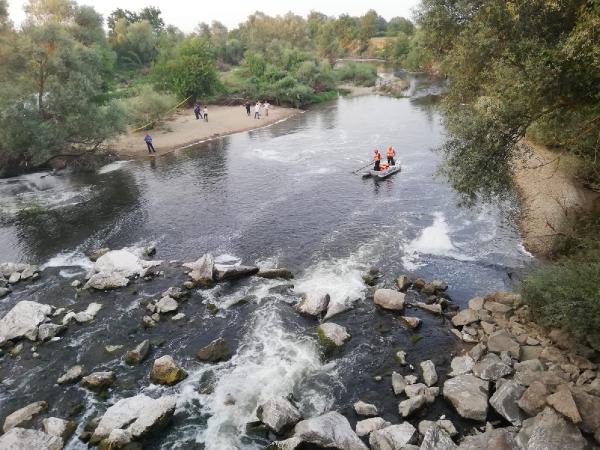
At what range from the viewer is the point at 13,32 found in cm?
3559

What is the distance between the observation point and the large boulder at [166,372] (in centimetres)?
1424

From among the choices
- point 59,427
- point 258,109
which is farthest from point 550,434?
point 258,109

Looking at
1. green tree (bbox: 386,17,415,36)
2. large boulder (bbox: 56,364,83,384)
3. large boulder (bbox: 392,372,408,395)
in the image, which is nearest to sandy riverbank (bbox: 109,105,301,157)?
large boulder (bbox: 56,364,83,384)

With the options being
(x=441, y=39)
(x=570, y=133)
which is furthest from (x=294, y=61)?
(x=570, y=133)

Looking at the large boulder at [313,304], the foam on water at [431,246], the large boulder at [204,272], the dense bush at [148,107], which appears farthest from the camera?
the dense bush at [148,107]

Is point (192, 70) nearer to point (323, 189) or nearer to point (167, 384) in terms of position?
point (323, 189)

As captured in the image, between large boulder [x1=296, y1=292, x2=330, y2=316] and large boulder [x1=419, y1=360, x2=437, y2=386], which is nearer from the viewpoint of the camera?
large boulder [x1=419, y1=360, x2=437, y2=386]

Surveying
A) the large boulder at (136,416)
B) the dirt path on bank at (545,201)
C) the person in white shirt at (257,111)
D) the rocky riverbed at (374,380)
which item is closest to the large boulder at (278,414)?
the rocky riverbed at (374,380)

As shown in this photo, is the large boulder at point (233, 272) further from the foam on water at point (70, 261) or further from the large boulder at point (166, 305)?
the foam on water at point (70, 261)

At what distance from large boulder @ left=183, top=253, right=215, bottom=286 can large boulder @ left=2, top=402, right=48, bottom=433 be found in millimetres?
7857

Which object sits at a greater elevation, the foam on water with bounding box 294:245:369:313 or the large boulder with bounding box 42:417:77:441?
the foam on water with bounding box 294:245:369:313

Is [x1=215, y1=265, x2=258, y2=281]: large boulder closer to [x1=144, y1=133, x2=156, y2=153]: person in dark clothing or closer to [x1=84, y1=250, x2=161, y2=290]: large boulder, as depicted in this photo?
[x1=84, y1=250, x2=161, y2=290]: large boulder

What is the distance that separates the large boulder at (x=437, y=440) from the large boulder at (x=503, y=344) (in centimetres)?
427

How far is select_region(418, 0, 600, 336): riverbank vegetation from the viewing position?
1330 centimetres
